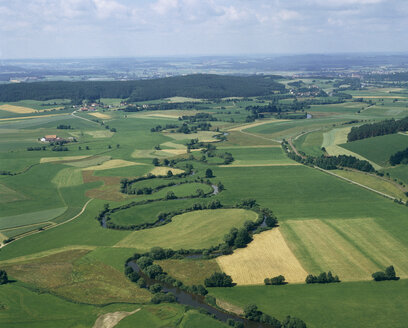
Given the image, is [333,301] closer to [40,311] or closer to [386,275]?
[386,275]

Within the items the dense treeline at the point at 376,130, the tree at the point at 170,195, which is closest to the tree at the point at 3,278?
the tree at the point at 170,195

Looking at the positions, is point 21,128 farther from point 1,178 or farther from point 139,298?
point 139,298

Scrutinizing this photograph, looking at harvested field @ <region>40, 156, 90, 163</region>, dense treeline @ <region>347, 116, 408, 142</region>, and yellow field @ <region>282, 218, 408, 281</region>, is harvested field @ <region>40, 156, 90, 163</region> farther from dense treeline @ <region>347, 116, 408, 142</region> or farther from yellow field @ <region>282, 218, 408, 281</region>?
dense treeline @ <region>347, 116, 408, 142</region>

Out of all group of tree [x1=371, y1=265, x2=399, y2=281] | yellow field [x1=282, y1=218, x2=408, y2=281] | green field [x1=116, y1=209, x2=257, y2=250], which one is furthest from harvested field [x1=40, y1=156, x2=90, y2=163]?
group of tree [x1=371, y1=265, x2=399, y2=281]

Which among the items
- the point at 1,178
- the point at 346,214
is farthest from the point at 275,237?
the point at 1,178

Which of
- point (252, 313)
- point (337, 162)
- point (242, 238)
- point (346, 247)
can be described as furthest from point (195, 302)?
point (337, 162)
